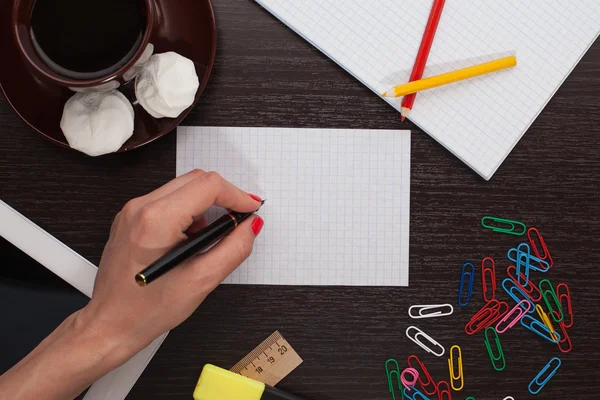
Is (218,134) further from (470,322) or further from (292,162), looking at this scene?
(470,322)

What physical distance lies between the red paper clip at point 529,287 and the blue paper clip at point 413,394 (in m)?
0.23

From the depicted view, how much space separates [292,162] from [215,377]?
0.35m

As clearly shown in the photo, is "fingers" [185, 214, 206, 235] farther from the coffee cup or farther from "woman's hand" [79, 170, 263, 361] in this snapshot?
the coffee cup

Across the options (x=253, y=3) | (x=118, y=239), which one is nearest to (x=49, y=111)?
(x=118, y=239)

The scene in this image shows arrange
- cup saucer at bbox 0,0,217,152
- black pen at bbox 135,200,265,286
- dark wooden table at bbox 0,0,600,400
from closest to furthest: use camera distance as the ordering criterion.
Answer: black pen at bbox 135,200,265,286
cup saucer at bbox 0,0,217,152
dark wooden table at bbox 0,0,600,400

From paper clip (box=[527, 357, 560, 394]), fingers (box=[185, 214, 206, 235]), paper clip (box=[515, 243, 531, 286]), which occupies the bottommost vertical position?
paper clip (box=[527, 357, 560, 394])

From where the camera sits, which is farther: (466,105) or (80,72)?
(466,105)

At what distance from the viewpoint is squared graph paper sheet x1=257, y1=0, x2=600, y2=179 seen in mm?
856

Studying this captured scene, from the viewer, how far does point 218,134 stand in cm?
87

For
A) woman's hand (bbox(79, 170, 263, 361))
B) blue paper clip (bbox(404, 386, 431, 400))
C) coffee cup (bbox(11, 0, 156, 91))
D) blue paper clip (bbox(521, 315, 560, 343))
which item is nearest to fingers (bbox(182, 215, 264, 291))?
woman's hand (bbox(79, 170, 263, 361))

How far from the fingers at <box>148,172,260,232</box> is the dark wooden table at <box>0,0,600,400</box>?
17cm

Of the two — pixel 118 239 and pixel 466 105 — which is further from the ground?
pixel 466 105

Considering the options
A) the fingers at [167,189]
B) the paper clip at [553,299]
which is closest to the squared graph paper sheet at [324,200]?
the fingers at [167,189]

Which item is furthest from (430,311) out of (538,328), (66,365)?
(66,365)
